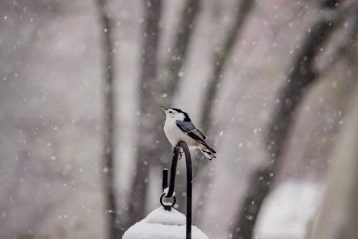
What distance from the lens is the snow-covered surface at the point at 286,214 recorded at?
38.1 ft

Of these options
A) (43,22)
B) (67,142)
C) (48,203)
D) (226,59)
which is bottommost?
(48,203)

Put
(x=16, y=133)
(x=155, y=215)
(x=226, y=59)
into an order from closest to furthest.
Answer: (x=155, y=215)
(x=226, y=59)
(x=16, y=133)

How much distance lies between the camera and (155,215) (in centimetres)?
299

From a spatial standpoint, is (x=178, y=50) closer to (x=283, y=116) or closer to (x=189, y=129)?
(x=283, y=116)

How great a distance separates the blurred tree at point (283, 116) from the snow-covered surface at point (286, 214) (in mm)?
1648

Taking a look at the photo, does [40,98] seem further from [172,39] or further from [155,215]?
[155,215]

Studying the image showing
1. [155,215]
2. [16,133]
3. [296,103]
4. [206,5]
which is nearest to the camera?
[155,215]

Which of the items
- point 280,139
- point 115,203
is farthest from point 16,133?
point 280,139

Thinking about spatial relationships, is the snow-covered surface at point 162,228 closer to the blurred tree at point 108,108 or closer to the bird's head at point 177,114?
the bird's head at point 177,114

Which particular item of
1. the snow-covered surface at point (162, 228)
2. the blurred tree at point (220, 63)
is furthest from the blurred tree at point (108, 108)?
the snow-covered surface at point (162, 228)

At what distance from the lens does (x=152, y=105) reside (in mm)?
11242

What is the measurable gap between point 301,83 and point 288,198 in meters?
2.86

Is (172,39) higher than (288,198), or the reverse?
(172,39)

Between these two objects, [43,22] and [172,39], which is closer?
[172,39]
